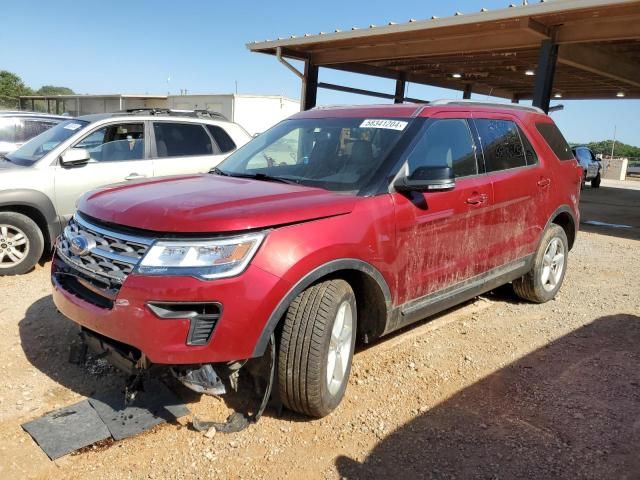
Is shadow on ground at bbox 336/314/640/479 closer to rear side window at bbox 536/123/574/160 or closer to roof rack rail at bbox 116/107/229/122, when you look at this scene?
rear side window at bbox 536/123/574/160

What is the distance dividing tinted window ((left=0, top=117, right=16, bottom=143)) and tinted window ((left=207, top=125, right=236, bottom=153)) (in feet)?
10.5

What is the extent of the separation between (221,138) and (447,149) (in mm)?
4131

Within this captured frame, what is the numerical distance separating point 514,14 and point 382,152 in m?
7.09

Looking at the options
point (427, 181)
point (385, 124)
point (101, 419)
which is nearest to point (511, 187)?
point (385, 124)

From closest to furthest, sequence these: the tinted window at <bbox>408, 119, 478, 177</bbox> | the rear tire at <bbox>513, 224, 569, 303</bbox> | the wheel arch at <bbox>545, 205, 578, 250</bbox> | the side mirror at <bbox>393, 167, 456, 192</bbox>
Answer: the side mirror at <bbox>393, 167, 456, 192</bbox> < the tinted window at <bbox>408, 119, 478, 177</bbox> < the rear tire at <bbox>513, 224, 569, 303</bbox> < the wheel arch at <bbox>545, 205, 578, 250</bbox>

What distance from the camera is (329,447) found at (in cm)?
295

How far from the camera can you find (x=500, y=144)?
15.0 feet

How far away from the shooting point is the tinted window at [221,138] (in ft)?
24.1

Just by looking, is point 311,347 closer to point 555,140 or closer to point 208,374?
point 208,374

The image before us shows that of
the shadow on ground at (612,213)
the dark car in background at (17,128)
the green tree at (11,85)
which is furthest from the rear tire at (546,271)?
the green tree at (11,85)

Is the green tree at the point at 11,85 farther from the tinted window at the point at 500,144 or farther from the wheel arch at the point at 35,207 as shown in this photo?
the tinted window at the point at 500,144

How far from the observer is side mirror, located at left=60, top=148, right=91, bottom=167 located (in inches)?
233

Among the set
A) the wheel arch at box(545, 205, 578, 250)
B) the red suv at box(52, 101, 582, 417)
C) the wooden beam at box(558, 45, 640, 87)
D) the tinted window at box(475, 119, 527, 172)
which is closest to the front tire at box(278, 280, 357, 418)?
the red suv at box(52, 101, 582, 417)

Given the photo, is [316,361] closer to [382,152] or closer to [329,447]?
[329,447]
